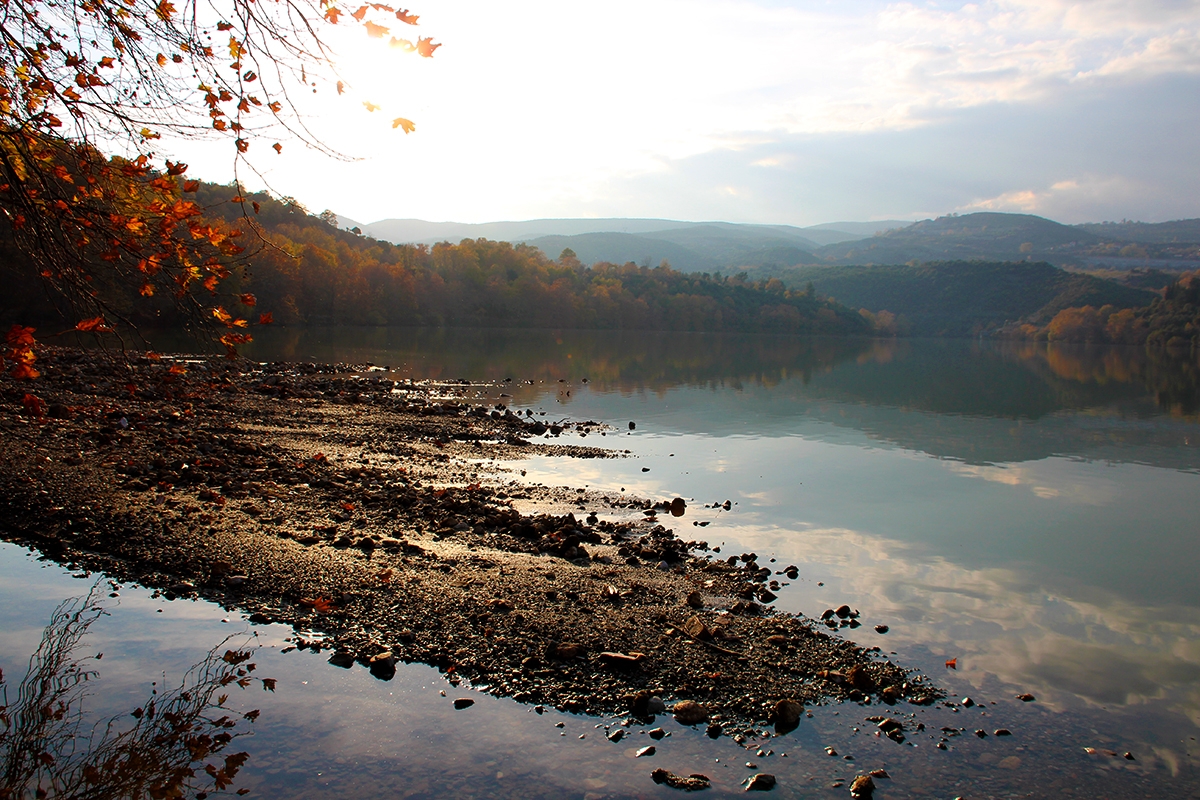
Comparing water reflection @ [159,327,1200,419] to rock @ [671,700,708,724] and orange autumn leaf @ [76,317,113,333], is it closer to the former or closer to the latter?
orange autumn leaf @ [76,317,113,333]

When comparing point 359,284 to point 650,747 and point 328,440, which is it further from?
point 650,747

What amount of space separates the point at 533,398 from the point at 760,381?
1937 cm

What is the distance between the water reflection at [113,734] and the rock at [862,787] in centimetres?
381

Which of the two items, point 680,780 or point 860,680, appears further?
point 860,680

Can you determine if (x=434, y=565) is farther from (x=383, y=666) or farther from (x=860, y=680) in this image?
(x=860, y=680)

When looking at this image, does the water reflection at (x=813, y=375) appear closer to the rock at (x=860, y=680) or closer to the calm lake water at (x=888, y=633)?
the calm lake water at (x=888, y=633)

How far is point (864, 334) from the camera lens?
168375 mm

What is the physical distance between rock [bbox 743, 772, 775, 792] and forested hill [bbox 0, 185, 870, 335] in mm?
43021

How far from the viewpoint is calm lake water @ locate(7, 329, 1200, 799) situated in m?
4.91

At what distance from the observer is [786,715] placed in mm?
5602

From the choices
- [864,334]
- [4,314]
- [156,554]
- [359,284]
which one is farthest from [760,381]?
[864,334]

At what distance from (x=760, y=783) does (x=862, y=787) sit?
2.25 feet

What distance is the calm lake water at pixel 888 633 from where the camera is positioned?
16.1ft

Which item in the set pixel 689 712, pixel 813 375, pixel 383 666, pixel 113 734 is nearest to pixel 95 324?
pixel 113 734
